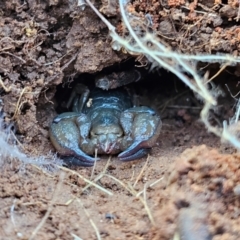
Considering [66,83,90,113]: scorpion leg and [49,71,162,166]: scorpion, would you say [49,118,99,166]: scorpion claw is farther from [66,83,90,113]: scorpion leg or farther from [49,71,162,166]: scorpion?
[66,83,90,113]: scorpion leg

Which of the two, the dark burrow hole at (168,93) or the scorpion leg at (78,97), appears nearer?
the dark burrow hole at (168,93)

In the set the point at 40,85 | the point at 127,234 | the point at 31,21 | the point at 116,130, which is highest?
the point at 31,21

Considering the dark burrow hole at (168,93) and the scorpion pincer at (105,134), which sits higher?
the scorpion pincer at (105,134)

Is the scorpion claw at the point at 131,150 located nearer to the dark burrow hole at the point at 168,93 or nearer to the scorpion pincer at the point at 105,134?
the scorpion pincer at the point at 105,134

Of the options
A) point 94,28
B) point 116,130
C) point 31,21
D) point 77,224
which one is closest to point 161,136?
point 116,130

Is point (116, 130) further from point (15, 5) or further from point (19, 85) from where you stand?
point (15, 5)

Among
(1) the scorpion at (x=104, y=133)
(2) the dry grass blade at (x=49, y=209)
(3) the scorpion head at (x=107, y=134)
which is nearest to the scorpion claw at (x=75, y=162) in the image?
(1) the scorpion at (x=104, y=133)

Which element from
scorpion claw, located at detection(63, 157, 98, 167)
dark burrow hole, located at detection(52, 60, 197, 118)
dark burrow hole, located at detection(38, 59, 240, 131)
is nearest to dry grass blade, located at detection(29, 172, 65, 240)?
scorpion claw, located at detection(63, 157, 98, 167)

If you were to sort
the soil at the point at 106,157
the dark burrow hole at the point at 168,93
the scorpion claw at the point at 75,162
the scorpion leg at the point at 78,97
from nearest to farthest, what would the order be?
the soil at the point at 106,157 → the scorpion claw at the point at 75,162 → the dark burrow hole at the point at 168,93 → the scorpion leg at the point at 78,97
